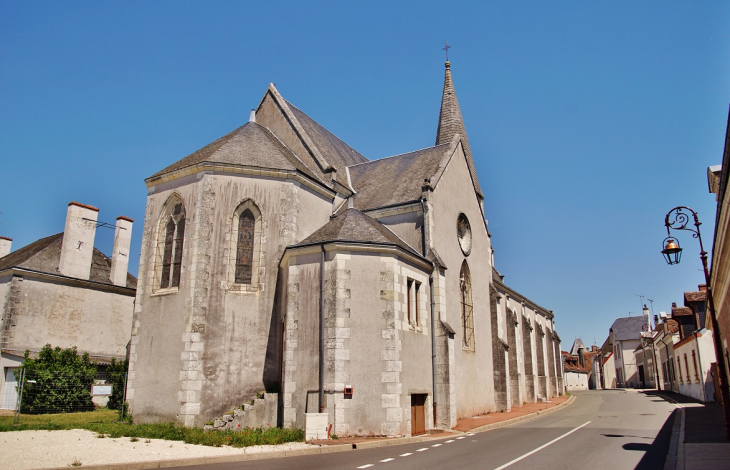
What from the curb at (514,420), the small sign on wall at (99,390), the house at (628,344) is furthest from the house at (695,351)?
the house at (628,344)

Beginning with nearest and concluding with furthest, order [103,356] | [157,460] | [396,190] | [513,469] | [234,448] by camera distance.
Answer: [513,469]
[157,460]
[234,448]
[396,190]
[103,356]

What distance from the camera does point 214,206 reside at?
17609 millimetres

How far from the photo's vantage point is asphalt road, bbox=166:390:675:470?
33.7ft

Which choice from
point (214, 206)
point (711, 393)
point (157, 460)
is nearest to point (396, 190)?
point (214, 206)

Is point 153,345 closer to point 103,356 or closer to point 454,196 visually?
point 103,356

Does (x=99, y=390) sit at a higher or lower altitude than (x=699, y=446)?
higher

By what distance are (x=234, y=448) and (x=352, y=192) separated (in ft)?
44.4

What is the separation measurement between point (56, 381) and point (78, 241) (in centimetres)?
780

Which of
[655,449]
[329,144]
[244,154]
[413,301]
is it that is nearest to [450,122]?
[329,144]

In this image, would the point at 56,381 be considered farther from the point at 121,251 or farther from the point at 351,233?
the point at 351,233

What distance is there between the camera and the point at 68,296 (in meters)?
24.7

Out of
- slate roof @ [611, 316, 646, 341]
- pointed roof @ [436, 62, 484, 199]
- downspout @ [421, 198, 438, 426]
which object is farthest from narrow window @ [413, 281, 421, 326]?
slate roof @ [611, 316, 646, 341]

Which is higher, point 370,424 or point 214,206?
point 214,206

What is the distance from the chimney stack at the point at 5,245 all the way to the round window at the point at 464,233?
26.2 m
